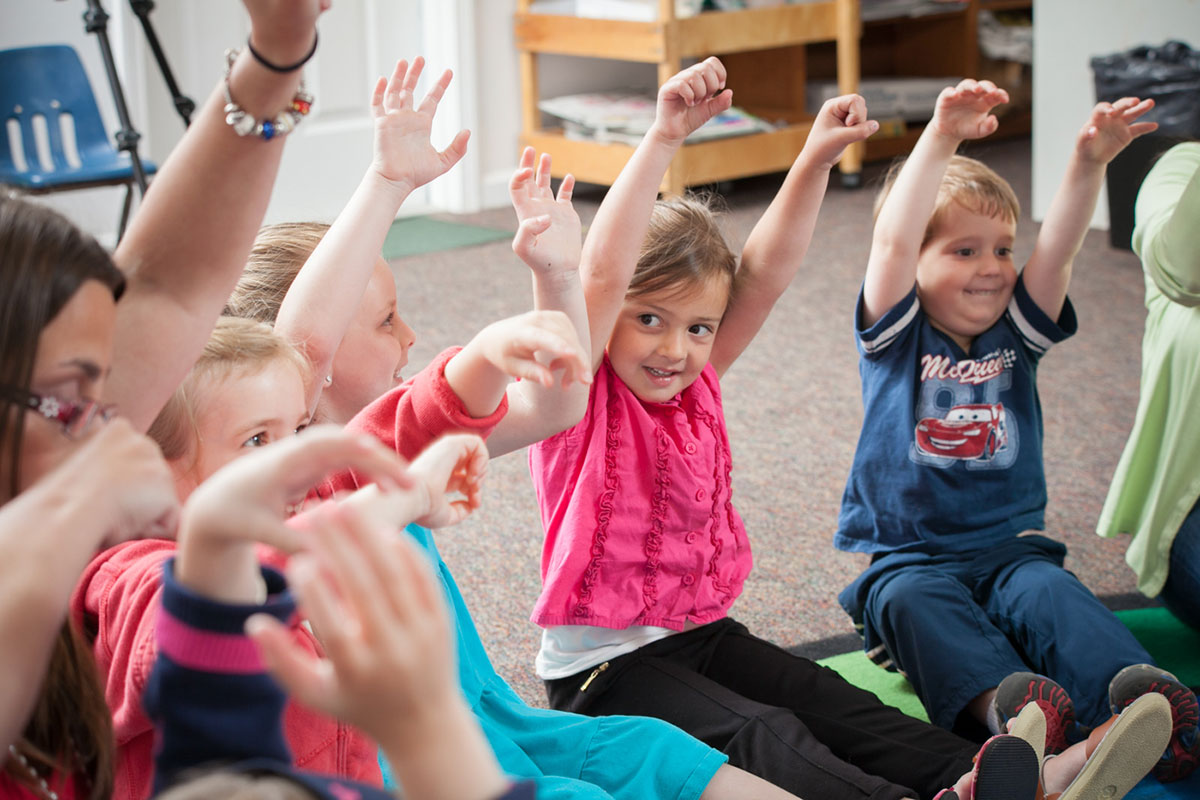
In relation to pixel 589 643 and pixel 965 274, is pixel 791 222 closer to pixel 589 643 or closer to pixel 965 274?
pixel 965 274

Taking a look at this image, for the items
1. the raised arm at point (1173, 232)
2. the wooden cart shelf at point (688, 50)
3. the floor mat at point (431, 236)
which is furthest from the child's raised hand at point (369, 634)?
the wooden cart shelf at point (688, 50)

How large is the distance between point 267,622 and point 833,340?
2.41 metres

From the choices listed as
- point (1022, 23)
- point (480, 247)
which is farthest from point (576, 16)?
point (1022, 23)

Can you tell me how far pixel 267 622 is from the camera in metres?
0.45

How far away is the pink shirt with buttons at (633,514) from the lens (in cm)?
121

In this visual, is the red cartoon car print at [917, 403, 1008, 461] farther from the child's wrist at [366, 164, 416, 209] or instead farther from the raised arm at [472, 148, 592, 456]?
the child's wrist at [366, 164, 416, 209]

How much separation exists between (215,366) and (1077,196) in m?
1.03

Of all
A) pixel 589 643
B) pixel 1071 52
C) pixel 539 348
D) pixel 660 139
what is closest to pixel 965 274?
pixel 660 139

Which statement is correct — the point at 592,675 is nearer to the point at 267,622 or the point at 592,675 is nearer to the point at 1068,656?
the point at 1068,656

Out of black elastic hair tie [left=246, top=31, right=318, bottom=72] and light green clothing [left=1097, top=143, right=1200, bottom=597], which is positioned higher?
black elastic hair tie [left=246, top=31, right=318, bottom=72]

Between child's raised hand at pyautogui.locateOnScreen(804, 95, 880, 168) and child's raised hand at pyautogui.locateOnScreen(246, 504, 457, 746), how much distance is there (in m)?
0.91

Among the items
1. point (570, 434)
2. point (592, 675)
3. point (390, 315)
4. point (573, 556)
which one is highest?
point (390, 315)

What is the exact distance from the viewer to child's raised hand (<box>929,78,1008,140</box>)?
136cm

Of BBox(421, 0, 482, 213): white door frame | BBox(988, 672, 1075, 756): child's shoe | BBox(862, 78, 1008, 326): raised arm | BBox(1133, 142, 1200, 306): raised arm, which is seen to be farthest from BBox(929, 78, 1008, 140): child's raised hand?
BBox(421, 0, 482, 213): white door frame
